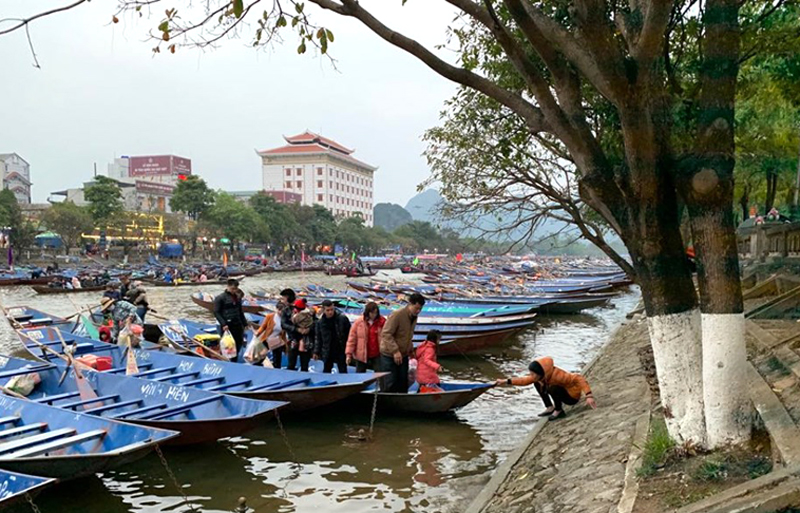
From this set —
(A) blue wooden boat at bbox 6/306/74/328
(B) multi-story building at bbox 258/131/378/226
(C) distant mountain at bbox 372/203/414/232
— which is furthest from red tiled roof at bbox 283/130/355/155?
(A) blue wooden boat at bbox 6/306/74/328

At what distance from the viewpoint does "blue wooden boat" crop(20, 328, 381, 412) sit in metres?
8.87

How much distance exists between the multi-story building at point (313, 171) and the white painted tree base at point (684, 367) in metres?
108

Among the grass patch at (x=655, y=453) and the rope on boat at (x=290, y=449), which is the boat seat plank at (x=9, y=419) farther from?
the grass patch at (x=655, y=453)

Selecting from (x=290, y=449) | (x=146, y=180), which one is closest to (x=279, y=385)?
(x=290, y=449)

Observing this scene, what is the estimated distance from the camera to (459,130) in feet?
36.6

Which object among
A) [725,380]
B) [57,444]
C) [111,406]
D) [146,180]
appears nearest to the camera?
[725,380]

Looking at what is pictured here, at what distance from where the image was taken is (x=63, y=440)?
21.5ft

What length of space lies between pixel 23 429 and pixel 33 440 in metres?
0.62

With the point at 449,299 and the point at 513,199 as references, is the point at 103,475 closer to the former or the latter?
the point at 513,199

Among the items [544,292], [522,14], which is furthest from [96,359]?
[544,292]

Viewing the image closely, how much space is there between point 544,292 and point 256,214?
1777 inches

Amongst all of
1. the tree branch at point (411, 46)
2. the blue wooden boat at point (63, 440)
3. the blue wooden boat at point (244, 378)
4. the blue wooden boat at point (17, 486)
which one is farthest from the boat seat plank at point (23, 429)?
the tree branch at point (411, 46)

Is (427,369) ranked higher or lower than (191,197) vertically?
lower

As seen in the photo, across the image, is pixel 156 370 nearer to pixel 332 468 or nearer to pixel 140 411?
pixel 140 411
